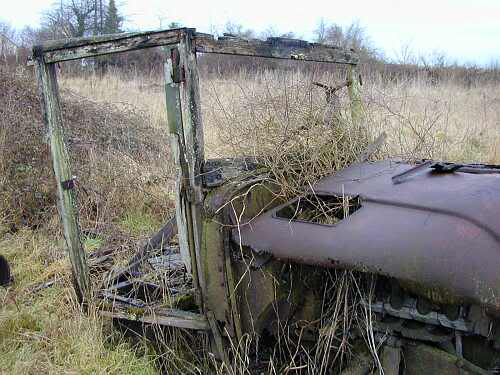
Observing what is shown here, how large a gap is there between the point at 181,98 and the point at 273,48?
611mm

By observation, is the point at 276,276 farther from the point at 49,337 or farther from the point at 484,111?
the point at 484,111

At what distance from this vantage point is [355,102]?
3.23 metres

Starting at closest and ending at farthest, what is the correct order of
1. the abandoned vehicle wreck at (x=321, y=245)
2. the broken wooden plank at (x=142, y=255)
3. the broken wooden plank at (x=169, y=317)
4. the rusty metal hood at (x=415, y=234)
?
the rusty metal hood at (x=415, y=234), the abandoned vehicle wreck at (x=321, y=245), the broken wooden plank at (x=169, y=317), the broken wooden plank at (x=142, y=255)

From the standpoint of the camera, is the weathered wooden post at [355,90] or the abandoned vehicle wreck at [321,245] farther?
the weathered wooden post at [355,90]

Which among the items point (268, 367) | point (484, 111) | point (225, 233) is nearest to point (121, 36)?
point (225, 233)

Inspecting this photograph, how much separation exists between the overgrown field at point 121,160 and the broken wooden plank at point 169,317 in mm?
140

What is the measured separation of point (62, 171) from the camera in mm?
2740

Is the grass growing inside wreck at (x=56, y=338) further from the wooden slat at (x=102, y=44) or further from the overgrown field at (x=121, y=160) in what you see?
the wooden slat at (x=102, y=44)

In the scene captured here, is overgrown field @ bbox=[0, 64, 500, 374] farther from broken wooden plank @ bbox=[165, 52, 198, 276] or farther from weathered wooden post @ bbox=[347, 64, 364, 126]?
broken wooden plank @ bbox=[165, 52, 198, 276]

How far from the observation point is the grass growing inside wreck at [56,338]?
2600 mm

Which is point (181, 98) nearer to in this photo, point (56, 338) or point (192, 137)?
point (192, 137)

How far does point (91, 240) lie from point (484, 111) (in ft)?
30.2

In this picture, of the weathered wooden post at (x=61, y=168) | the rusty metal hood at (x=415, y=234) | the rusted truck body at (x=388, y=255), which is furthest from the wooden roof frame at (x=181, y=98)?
the rusty metal hood at (x=415, y=234)

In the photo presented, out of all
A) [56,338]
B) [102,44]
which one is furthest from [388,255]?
[56,338]
